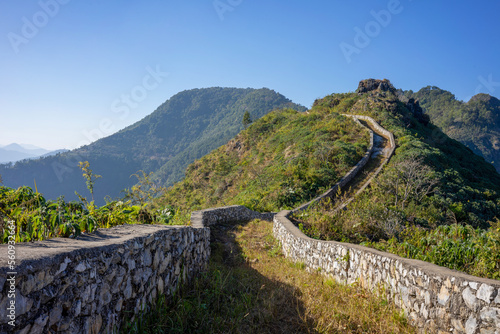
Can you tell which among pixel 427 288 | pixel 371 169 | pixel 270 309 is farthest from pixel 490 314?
pixel 371 169

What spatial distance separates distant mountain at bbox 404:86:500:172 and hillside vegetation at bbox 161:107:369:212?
214ft

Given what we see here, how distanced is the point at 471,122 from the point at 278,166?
98393 mm

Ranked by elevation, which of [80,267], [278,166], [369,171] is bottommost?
[80,267]

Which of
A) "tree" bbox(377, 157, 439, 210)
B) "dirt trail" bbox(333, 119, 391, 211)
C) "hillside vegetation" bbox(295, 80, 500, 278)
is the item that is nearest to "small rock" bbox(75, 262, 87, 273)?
"hillside vegetation" bbox(295, 80, 500, 278)

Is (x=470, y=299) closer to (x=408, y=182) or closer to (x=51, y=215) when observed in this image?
(x=51, y=215)

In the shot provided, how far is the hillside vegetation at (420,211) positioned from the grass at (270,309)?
3.98ft

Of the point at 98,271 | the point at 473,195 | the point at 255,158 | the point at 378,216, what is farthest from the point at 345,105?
the point at 98,271

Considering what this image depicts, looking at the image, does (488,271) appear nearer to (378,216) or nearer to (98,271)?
(98,271)

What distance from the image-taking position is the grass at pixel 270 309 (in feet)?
11.0

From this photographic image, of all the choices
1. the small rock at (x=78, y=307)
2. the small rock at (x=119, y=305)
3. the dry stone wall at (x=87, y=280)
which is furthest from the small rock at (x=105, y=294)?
the small rock at (x=78, y=307)

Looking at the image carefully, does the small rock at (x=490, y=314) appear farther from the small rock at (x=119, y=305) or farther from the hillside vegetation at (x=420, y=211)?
the small rock at (x=119, y=305)

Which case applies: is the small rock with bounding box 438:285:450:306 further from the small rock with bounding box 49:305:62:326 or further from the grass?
the small rock with bounding box 49:305:62:326

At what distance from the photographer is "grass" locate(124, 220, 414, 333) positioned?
3.37 metres

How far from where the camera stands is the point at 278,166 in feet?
83.0
